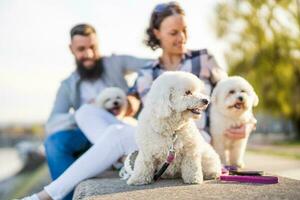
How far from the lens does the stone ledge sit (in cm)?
273

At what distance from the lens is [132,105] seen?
186 inches

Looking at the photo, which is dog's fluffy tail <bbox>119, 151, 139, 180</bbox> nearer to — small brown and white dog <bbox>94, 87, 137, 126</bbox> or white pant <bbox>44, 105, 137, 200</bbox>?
white pant <bbox>44, 105, 137, 200</bbox>

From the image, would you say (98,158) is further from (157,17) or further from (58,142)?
(157,17)

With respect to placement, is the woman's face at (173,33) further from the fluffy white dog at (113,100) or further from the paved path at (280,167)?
the paved path at (280,167)

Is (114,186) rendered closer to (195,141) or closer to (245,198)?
(195,141)

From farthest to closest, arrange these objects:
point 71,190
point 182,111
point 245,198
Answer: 1. point 71,190
2. point 182,111
3. point 245,198

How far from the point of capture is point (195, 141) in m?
3.22

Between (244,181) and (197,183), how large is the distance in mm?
272

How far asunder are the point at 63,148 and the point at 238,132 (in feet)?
→ 4.26

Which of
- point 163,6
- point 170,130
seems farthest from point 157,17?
point 170,130

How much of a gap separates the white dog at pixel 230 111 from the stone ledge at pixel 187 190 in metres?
1.01

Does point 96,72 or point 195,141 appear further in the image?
point 96,72

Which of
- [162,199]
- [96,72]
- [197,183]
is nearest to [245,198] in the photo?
[162,199]

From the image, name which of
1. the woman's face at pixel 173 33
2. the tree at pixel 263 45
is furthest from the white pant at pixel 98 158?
the tree at pixel 263 45
